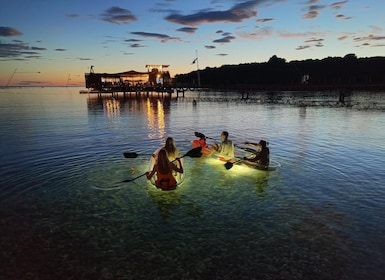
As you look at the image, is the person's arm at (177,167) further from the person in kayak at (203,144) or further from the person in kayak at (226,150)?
the person in kayak at (203,144)

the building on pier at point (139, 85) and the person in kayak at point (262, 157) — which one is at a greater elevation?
the building on pier at point (139, 85)

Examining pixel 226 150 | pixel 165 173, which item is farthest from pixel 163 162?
pixel 226 150

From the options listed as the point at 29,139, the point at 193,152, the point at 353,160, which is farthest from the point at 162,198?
the point at 29,139

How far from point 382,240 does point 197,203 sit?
6076 mm

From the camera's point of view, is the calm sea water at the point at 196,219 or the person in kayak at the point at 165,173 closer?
the calm sea water at the point at 196,219

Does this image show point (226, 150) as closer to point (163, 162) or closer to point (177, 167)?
point (177, 167)

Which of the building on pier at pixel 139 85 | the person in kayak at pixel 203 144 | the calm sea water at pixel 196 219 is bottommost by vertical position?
the calm sea water at pixel 196 219

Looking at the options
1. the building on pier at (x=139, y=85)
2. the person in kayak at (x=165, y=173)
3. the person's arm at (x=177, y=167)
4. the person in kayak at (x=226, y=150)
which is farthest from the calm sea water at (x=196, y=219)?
the building on pier at (x=139, y=85)

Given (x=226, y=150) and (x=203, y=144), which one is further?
(x=203, y=144)

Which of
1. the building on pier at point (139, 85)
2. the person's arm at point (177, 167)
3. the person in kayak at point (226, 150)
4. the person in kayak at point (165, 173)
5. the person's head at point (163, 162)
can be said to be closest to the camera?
the person's head at point (163, 162)

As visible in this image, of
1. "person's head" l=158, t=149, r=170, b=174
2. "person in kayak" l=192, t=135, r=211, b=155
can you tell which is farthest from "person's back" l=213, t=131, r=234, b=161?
"person's head" l=158, t=149, r=170, b=174

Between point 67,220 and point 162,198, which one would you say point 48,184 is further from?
point 162,198

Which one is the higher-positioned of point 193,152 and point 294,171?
point 193,152

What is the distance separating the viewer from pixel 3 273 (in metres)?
7.05
